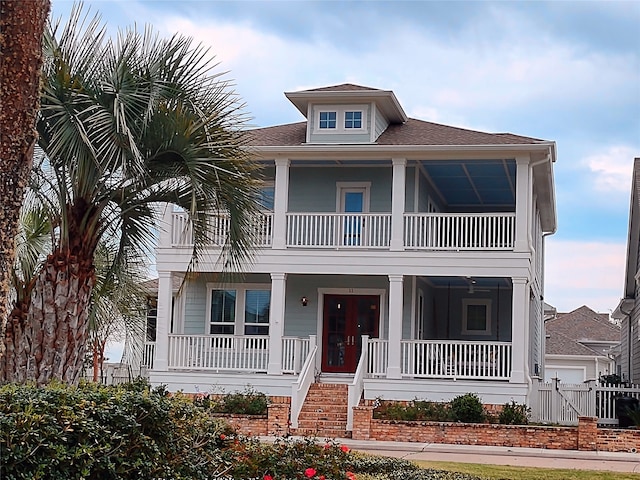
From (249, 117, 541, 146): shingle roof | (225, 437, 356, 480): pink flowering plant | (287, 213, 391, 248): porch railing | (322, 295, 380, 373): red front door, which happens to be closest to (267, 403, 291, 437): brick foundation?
(322, 295, 380, 373): red front door

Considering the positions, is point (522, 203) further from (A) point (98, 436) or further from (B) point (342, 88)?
(A) point (98, 436)

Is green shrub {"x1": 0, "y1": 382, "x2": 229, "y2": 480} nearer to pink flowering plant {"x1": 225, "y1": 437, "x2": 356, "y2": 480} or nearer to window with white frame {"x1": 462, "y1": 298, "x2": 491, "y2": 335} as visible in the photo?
pink flowering plant {"x1": 225, "y1": 437, "x2": 356, "y2": 480}

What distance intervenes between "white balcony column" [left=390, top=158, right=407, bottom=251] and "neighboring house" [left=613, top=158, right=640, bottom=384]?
7.92m

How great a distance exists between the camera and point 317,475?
31.2 ft

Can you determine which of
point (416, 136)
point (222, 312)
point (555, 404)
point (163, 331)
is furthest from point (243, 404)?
point (416, 136)

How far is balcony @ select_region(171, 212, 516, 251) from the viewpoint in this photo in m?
22.8

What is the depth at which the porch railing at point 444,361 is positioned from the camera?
2233 centimetres

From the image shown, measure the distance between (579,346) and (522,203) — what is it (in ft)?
94.3

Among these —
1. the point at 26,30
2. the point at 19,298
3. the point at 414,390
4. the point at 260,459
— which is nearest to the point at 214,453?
the point at 260,459

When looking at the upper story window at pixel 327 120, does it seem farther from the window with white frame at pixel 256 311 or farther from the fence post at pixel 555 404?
the fence post at pixel 555 404

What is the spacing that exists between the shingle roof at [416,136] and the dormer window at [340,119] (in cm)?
61

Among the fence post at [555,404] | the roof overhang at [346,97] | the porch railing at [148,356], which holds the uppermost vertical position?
the roof overhang at [346,97]

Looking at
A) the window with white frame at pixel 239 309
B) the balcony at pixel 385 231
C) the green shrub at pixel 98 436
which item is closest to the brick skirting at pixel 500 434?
the balcony at pixel 385 231

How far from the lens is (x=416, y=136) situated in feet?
79.5
